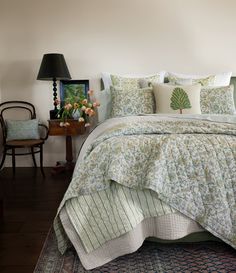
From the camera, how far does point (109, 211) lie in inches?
62.9

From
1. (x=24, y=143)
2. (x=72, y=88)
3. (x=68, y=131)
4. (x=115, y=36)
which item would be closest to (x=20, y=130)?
(x=24, y=143)

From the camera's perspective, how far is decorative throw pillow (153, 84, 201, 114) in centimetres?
282

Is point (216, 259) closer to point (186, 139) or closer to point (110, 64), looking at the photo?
point (186, 139)

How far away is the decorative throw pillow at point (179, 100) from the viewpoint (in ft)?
9.25

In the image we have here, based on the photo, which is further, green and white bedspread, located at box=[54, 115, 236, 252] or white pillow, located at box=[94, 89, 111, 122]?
white pillow, located at box=[94, 89, 111, 122]

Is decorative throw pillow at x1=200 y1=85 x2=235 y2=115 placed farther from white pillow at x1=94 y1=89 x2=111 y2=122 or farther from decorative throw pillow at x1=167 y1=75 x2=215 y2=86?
white pillow at x1=94 y1=89 x2=111 y2=122

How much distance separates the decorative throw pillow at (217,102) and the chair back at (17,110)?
2.14 metres

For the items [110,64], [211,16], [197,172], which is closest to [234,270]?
Answer: [197,172]

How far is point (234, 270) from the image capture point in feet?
5.08

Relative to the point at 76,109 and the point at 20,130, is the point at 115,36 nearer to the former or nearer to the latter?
the point at 76,109

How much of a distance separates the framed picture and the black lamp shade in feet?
1.19

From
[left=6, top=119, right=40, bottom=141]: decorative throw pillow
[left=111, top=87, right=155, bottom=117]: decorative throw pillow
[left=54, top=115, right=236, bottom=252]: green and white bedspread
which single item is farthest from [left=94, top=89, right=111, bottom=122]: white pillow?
[left=54, top=115, right=236, bottom=252]: green and white bedspread

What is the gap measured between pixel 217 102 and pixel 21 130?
2.26m

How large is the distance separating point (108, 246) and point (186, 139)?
2.46 feet
